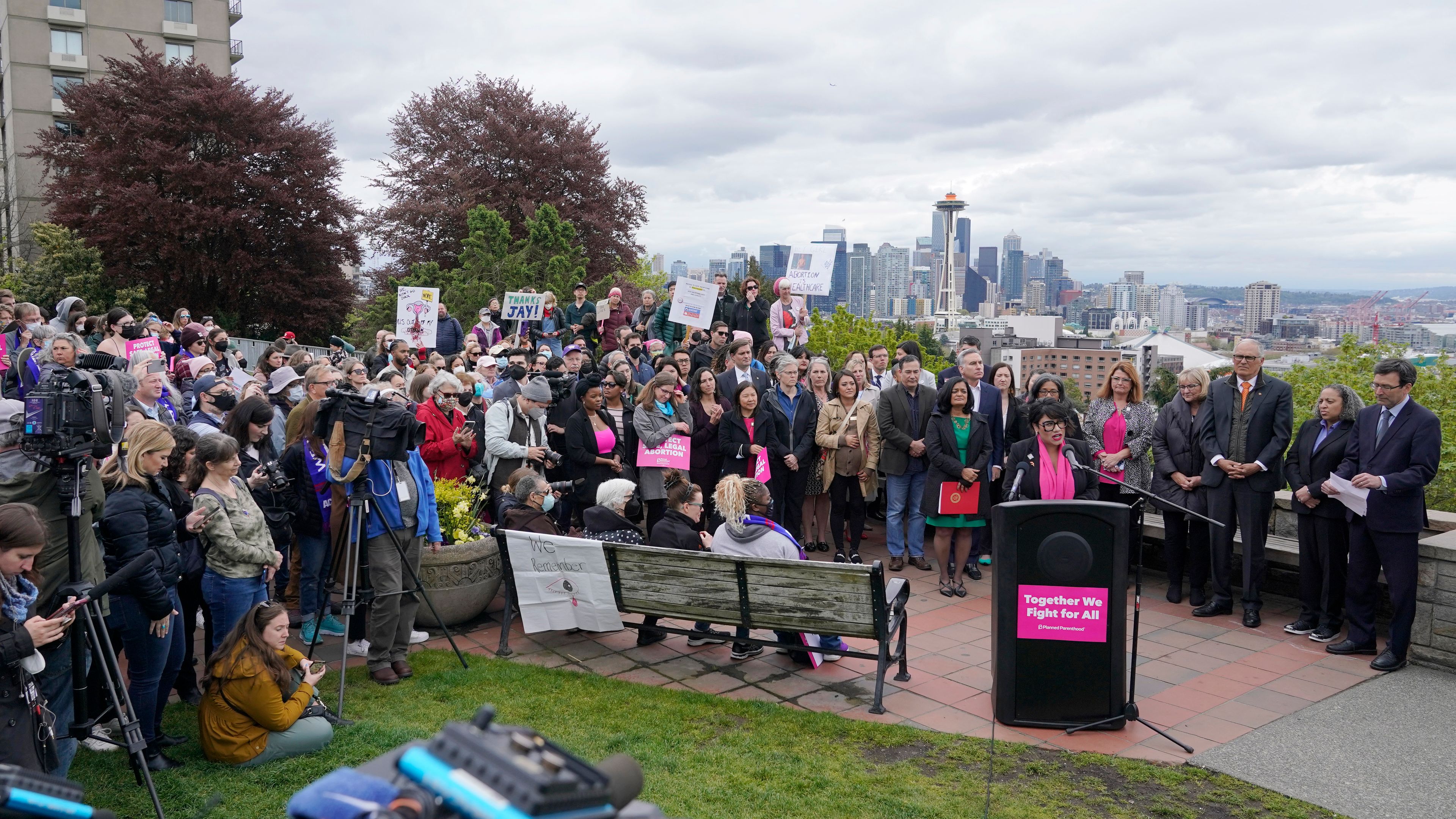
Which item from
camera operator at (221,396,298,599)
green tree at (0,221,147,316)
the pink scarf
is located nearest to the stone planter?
camera operator at (221,396,298,599)

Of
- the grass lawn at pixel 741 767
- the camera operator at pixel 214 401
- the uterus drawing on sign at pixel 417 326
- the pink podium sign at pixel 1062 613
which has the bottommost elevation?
the grass lawn at pixel 741 767

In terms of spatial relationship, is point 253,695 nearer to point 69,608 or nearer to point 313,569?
point 69,608

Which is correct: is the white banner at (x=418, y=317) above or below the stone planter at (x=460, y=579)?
above

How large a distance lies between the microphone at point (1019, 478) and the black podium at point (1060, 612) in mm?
2184

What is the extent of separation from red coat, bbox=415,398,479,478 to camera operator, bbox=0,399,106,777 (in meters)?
3.52

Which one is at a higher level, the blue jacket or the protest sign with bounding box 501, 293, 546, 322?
the protest sign with bounding box 501, 293, 546, 322

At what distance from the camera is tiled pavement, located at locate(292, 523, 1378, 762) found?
5969mm

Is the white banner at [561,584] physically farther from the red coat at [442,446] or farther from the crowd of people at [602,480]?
A: the red coat at [442,446]

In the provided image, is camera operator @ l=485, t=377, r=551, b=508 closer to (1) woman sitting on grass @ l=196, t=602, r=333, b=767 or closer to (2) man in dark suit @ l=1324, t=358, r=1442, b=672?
(1) woman sitting on grass @ l=196, t=602, r=333, b=767

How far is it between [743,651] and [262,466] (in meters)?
3.49

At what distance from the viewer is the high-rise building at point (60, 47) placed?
4319cm

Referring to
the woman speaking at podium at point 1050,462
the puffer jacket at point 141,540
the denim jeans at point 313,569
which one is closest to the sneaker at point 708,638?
the denim jeans at point 313,569

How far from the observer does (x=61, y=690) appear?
436 cm

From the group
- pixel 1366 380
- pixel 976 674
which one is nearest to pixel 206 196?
pixel 976 674
